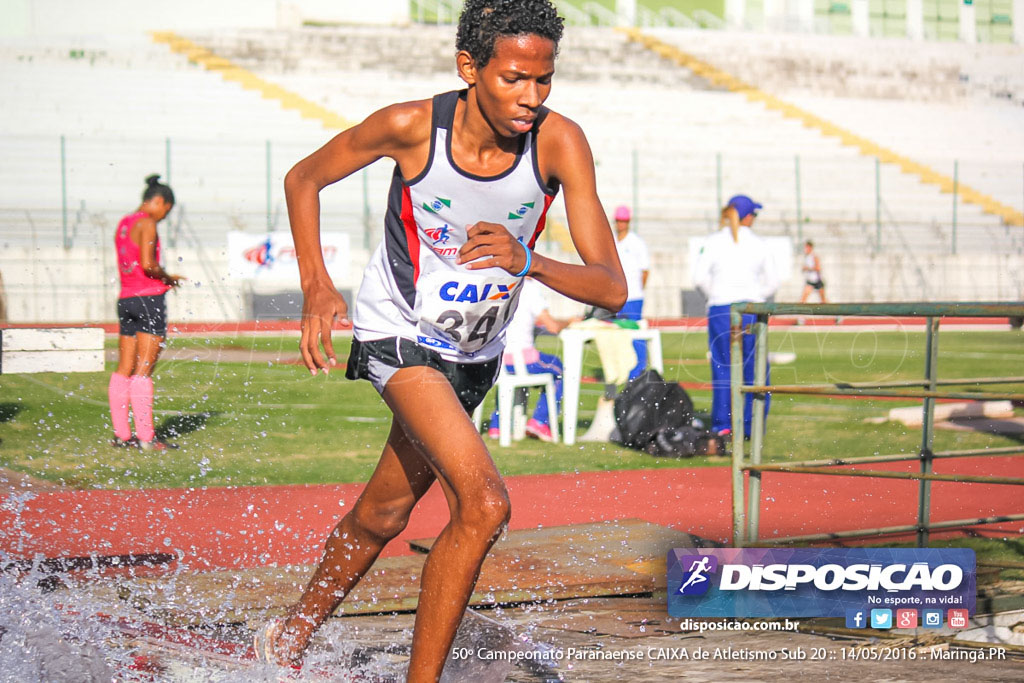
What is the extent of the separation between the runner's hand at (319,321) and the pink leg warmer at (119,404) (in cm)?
381

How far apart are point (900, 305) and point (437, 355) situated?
1848 millimetres

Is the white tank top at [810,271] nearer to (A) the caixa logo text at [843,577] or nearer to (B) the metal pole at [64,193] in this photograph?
(B) the metal pole at [64,193]

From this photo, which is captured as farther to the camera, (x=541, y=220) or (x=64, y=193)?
(x=64, y=193)

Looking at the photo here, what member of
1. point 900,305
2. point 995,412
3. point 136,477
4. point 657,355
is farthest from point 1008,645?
point 995,412

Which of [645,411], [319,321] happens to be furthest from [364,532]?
[645,411]

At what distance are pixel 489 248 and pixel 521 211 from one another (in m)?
0.65

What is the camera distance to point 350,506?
6.18 m

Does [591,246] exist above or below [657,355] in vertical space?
above

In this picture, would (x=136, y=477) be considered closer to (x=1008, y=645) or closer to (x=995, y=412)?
(x=1008, y=645)

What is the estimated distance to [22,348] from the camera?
6.12 m

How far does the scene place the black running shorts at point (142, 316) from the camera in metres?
7.48

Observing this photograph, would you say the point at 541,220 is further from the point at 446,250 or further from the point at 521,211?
the point at 446,250

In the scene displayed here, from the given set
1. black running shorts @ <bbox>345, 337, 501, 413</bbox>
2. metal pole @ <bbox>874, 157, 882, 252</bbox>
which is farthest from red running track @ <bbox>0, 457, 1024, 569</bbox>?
metal pole @ <bbox>874, 157, 882, 252</bbox>

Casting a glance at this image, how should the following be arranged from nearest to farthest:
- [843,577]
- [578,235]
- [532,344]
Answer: [578,235], [843,577], [532,344]
